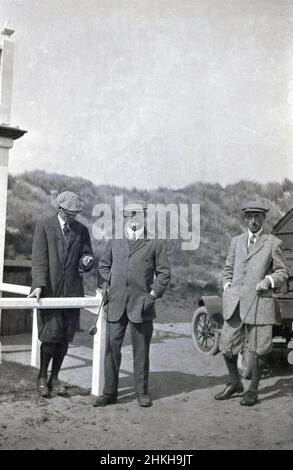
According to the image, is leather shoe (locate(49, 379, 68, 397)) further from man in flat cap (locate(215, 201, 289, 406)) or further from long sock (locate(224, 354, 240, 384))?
long sock (locate(224, 354, 240, 384))

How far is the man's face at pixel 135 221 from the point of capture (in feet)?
14.3

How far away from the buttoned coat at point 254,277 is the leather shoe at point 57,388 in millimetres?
1496

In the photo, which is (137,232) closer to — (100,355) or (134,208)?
(134,208)

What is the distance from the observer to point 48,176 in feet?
31.8

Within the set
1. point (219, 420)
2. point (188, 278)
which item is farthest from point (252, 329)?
point (188, 278)

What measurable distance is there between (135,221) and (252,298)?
1.18m

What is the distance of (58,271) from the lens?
4395 mm

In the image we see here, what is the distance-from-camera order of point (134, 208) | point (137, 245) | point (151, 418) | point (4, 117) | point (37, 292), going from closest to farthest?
point (151, 418) → point (37, 292) → point (134, 208) → point (137, 245) → point (4, 117)

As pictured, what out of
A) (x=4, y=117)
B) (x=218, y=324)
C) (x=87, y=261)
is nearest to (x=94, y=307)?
(x=87, y=261)

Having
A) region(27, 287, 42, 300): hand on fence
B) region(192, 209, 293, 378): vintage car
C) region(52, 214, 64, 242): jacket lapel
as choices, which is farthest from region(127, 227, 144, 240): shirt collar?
region(192, 209, 293, 378): vintage car

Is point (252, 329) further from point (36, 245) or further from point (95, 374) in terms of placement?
point (36, 245)

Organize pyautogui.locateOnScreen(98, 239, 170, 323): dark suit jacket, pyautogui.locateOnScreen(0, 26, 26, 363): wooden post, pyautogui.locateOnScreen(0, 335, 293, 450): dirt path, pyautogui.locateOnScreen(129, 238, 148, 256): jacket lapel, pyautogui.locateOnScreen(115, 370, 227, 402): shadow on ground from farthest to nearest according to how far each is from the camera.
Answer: pyautogui.locateOnScreen(0, 26, 26, 363): wooden post
pyautogui.locateOnScreen(115, 370, 227, 402): shadow on ground
pyautogui.locateOnScreen(129, 238, 148, 256): jacket lapel
pyautogui.locateOnScreen(98, 239, 170, 323): dark suit jacket
pyautogui.locateOnScreen(0, 335, 293, 450): dirt path

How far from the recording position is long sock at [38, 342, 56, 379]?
4.35 m

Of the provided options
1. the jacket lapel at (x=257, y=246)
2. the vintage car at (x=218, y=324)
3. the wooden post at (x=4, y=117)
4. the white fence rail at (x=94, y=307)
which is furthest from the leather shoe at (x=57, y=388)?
the vintage car at (x=218, y=324)
